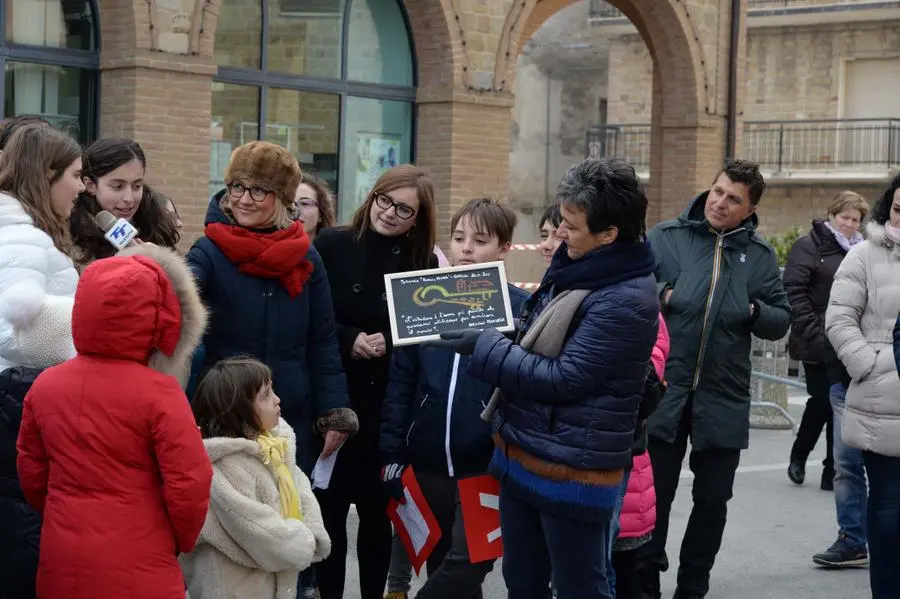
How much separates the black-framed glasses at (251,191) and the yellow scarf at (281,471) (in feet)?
3.30

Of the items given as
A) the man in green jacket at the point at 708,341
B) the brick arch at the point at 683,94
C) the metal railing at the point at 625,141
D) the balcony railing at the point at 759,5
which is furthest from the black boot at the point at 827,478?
the balcony railing at the point at 759,5

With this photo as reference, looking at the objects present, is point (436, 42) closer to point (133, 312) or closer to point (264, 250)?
point (264, 250)

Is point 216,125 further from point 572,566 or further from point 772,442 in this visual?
point 572,566

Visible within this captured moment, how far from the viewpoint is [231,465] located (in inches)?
190

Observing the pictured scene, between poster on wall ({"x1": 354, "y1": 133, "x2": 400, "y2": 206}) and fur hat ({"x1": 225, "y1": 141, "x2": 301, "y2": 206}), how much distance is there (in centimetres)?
1111

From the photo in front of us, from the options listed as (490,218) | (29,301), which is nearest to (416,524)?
(490,218)

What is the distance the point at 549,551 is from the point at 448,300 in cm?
104

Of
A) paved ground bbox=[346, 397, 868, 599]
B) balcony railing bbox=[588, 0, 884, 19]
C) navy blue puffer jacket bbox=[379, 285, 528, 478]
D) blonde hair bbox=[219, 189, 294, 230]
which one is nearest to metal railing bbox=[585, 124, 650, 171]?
balcony railing bbox=[588, 0, 884, 19]

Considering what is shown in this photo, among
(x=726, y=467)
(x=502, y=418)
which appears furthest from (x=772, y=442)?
(x=502, y=418)

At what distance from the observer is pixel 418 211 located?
6148 millimetres

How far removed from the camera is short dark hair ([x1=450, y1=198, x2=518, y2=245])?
589 cm

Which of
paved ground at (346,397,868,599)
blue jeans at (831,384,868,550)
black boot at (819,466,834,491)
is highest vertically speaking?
blue jeans at (831,384,868,550)

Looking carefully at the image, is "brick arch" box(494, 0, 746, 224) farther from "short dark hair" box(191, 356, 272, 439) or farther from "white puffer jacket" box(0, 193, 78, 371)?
"white puffer jacket" box(0, 193, 78, 371)

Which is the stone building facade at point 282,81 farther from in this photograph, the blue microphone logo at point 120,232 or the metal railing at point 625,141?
the metal railing at point 625,141
